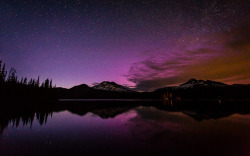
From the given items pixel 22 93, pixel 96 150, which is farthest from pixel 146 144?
pixel 22 93

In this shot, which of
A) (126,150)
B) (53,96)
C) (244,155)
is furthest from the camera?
(53,96)

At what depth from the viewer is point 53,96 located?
11281cm

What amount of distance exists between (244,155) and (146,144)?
234 inches

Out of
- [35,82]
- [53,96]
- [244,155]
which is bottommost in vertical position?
[244,155]

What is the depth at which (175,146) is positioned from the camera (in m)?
9.52

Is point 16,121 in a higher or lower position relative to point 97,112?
higher

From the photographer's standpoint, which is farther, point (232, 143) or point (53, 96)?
point (53, 96)

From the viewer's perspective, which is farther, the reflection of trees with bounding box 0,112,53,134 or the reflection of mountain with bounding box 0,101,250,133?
the reflection of mountain with bounding box 0,101,250,133

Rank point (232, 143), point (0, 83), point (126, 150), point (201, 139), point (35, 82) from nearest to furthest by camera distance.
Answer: point (126, 150)
point (232, 143)
point (201, 139)
point (0, 83)
point (35, 82)

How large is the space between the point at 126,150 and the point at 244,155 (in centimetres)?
→ 720

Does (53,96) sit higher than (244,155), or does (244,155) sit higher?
(53,96)

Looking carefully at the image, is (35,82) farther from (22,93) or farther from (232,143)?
(232,143)

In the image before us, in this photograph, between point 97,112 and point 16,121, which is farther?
point 97,112

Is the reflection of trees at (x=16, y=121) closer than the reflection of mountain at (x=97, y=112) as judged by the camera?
Yes
